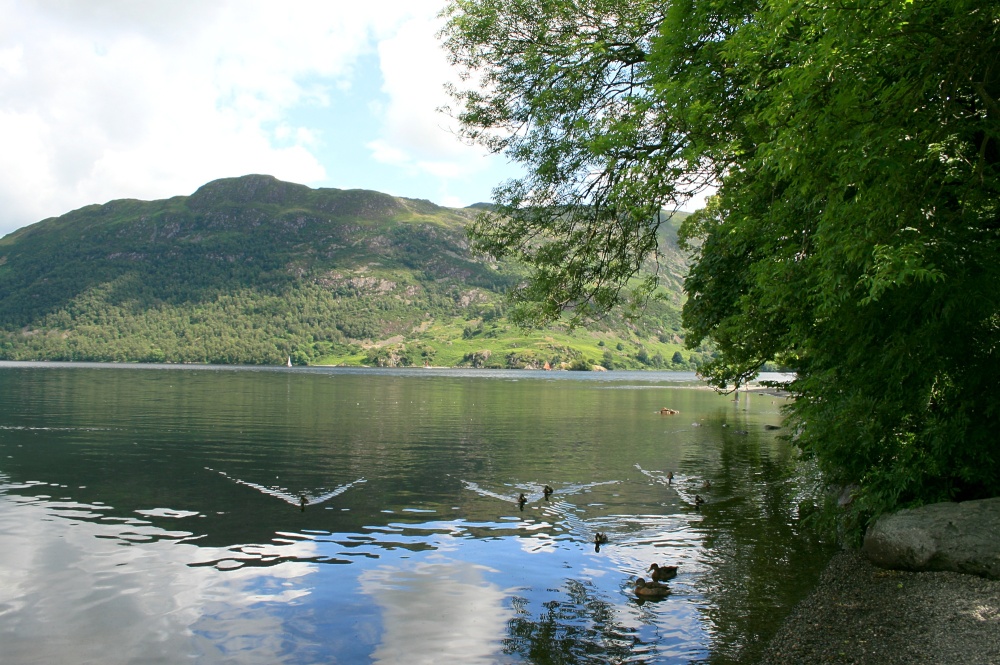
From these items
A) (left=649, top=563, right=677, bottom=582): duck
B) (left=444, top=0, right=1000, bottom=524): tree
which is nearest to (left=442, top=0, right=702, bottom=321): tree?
(left=444, top=0, right=1000, bottom=524): tree

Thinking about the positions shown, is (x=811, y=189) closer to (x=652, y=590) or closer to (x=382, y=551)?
(x=652, y=590)

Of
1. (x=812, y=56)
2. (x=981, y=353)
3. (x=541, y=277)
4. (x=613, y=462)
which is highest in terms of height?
(x=812, y=56)

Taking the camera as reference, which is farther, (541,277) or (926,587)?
(541,277)

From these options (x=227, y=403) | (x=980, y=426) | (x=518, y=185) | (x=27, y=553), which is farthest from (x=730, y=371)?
(x=227, y=403)

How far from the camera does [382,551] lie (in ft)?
69.4

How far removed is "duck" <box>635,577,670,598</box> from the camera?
55.2 feet

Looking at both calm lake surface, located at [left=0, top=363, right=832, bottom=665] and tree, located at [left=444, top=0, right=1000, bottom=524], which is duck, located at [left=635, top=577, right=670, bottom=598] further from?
tree, located at [left=444, top=0, right=1000, bottom=524]

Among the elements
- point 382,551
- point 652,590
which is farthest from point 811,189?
point 382,551

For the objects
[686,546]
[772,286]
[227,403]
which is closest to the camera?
[772,286]

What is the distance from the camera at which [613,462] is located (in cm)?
4100

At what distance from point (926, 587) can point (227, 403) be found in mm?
77680

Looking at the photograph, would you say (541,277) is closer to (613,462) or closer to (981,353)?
(981,353)

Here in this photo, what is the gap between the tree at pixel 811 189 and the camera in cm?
926

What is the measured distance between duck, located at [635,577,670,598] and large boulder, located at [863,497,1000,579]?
4887mm
